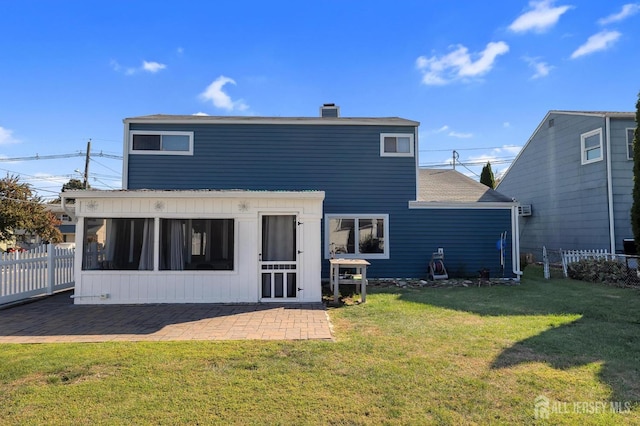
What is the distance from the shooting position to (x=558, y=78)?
11.5 meters

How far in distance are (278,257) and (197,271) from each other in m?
1.75

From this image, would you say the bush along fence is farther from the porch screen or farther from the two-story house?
the porch screen

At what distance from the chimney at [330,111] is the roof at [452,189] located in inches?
154

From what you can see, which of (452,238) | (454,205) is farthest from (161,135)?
(452,238)

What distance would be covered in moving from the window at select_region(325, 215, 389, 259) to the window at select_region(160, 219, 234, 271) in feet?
13.5

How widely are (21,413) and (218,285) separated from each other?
4.83m

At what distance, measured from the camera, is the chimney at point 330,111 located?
42.3ft

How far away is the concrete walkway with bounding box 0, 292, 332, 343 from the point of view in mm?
5355

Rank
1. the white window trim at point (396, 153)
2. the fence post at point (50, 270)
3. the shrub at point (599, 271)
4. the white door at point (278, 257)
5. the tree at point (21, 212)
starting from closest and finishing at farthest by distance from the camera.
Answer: the white door at point (278, 257) < the fence post at point (50, 270) < the shrub at point (599, 271) < the white window trim at point (396, 153) < the tree at point (21, 212)

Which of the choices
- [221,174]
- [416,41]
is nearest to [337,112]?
[416,41]

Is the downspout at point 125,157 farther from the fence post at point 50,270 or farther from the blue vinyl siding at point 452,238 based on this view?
the blue vinyl siding at point 452,238

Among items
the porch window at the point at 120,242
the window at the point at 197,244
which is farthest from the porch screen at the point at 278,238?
the porch window at the point at 120,242

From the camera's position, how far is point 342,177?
11.6 metres

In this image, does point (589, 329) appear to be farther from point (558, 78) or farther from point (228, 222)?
point (558, 78)
